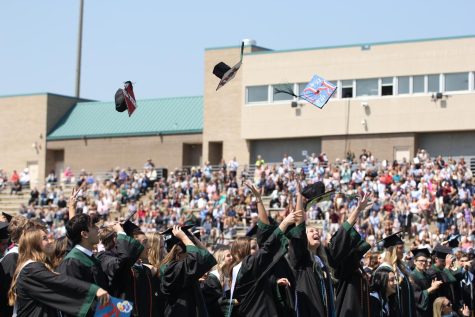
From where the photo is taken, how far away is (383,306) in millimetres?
13984

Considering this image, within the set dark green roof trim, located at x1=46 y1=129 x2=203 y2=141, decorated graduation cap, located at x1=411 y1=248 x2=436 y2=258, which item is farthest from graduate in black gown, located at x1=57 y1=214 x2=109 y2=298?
dark green roof trim, located at x1=46 y1=129 x2=203 y2=141

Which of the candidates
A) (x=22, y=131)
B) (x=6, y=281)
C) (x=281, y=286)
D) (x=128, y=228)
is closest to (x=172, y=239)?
(x=128, y=228)

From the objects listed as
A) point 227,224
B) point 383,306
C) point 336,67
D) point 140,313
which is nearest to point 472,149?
point 336,67

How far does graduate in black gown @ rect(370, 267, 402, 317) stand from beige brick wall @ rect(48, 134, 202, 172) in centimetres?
4048

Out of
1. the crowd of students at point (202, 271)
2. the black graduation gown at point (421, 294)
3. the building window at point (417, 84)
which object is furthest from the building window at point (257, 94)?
the crowd of students at point (202, 271)

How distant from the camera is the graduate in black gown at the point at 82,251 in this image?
10344 mm

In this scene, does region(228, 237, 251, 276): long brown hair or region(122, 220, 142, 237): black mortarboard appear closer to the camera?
region(122, 220, 142, 237): black mortarboard

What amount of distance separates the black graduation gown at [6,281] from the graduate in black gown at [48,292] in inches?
43.3

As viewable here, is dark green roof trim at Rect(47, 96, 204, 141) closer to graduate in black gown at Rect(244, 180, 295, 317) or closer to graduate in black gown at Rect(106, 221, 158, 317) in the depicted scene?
graduate in black gown at Rect(244, 180, 295, 317)

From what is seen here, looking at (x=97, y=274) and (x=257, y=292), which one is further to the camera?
(x=257, y=292)

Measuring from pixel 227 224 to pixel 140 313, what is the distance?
2694cm

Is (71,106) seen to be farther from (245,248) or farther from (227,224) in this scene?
(245,248)

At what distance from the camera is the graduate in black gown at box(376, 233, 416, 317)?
46.2 ft

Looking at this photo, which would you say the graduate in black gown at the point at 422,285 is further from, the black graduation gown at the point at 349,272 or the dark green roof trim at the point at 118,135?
the dark green roof trim at the point at 118,135
